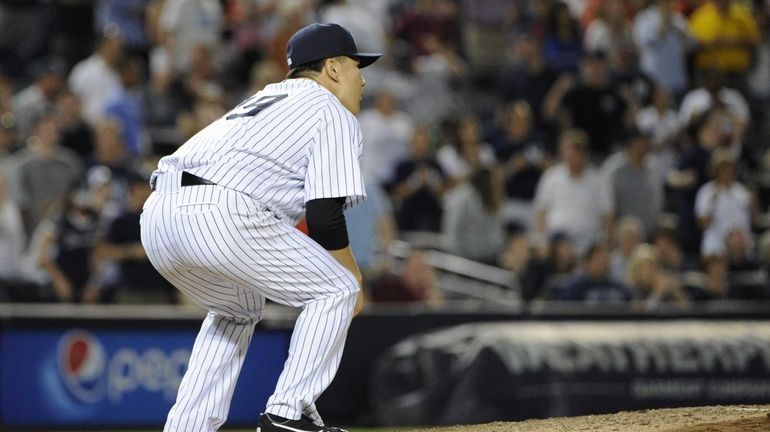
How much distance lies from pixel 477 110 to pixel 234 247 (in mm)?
10611

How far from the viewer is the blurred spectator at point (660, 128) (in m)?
15.1

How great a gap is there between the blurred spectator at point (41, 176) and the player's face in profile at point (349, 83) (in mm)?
6665

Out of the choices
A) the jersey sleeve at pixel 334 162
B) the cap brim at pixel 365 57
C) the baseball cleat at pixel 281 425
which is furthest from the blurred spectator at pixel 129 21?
the baseball cleat at pixel 281 425

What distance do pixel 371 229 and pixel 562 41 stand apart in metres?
4.75

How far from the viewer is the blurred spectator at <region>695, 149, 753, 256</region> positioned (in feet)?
45.5

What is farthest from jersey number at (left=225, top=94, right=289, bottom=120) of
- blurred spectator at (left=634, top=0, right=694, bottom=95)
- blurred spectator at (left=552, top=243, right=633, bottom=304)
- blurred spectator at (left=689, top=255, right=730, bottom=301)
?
blurred spectator at (left=634, top=0, right=694, bottom=95)

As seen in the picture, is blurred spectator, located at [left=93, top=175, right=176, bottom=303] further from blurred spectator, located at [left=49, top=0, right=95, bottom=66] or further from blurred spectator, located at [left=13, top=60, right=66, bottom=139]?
blurred spectator, located at [left=49, top=0, right=95, bottom=66]

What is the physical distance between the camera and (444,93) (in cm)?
1516

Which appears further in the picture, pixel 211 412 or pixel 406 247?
pixel 406 247

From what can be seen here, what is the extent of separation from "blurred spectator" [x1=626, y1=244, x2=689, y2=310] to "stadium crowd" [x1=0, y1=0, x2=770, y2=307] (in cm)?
2

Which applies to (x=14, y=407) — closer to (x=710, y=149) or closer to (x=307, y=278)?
(x=307, y=278)

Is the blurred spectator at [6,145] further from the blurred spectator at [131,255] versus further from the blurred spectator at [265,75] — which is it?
the blurred spectator at [265,75]

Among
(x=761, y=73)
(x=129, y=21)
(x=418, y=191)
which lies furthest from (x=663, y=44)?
(x=129, y=21)

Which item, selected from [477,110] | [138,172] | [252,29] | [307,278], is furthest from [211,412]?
[477,110]
